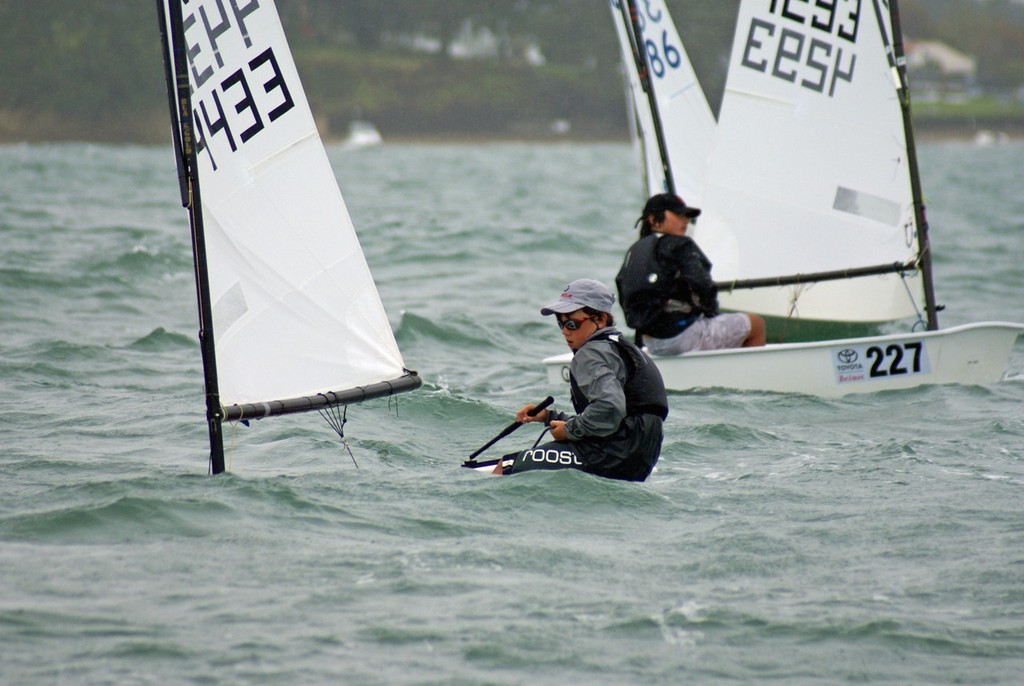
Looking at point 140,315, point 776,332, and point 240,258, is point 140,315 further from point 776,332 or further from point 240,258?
point 240,258

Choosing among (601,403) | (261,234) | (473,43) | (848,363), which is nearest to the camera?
(601,403)

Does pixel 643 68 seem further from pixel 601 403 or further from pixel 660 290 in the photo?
pixel 601 403

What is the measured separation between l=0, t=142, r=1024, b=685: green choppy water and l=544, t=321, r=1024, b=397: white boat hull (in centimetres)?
15

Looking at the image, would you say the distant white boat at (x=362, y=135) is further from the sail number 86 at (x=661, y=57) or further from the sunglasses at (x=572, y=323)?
the sunglasses at (x=572, y=323)

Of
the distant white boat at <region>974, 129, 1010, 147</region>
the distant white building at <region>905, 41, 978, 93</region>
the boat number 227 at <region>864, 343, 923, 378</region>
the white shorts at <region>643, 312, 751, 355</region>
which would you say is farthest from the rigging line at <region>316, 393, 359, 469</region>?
the distant white building at <region>905, 41, 978, 93</region>

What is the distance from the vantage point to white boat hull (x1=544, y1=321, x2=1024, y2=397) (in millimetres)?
7738

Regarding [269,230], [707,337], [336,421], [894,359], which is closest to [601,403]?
[269,230]

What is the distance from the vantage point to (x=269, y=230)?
5199 millimetres

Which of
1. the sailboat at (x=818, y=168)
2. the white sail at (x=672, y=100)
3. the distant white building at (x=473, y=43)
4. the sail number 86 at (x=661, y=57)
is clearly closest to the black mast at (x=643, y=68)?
the white sail at (x=672, y=100)

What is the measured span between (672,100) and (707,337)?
3410 mm

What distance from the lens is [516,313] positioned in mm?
11586

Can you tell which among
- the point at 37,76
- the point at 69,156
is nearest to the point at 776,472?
the point at 69,156

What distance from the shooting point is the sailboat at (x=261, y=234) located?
4.94 m

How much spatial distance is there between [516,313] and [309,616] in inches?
300
